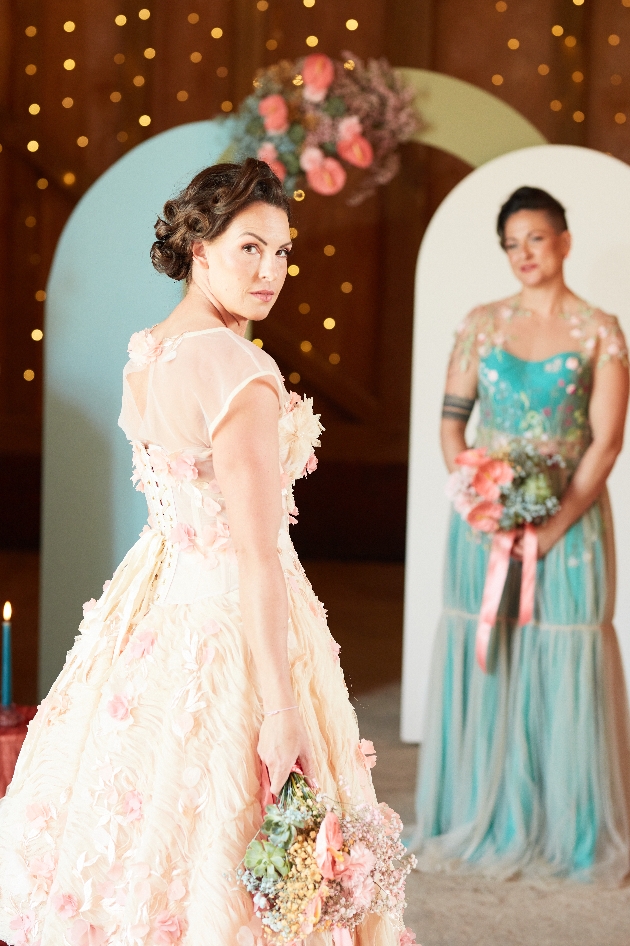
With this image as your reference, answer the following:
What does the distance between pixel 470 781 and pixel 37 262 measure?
4594 millimetres

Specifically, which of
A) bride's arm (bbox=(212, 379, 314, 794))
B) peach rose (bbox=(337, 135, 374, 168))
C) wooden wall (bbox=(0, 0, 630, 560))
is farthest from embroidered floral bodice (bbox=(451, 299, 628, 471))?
wooden wall (bbox=(0, 0, 630, 560))

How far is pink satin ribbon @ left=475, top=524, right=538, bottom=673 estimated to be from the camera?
10.4ft

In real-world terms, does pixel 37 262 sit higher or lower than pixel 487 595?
higher

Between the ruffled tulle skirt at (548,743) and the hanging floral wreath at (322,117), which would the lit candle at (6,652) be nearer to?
the ruffled tulle skirt at (548,743)

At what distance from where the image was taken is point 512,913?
2.91m

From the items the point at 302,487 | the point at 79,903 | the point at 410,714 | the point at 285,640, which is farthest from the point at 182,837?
the point at 302,487

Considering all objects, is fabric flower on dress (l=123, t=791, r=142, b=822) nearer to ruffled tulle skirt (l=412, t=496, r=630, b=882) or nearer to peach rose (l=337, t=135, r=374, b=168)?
ruffled tulle skirt (l=412, t=496, r=630, b=882)

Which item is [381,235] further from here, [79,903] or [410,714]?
[79,903]

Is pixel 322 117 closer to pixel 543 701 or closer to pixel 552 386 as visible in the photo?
pixel 552 386

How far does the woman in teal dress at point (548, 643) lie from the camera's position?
3.15m

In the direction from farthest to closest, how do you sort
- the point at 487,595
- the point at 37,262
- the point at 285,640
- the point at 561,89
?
1. the point at 37,262
2. the point at 561,89
3. the point at 487,595
4. the point at 285,640

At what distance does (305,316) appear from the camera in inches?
275

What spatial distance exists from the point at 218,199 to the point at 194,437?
0.34 metres

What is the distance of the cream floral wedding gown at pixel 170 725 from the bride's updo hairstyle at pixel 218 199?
0.16m
